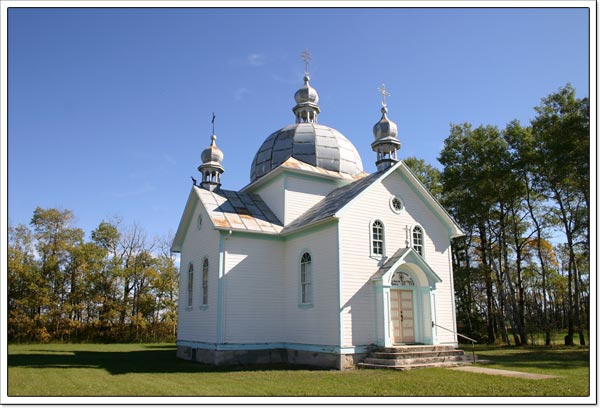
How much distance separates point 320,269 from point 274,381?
5.48 meters

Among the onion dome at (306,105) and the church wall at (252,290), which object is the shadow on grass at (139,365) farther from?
the onion dome at (306,105)

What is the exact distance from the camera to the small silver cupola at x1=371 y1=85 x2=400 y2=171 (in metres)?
21.3

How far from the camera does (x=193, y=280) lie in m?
22.0

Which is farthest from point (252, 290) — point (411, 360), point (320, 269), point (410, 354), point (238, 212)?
point (411, 360)

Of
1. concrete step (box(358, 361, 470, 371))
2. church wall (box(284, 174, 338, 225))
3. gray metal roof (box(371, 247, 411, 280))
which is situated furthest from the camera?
church wall (box(284, 174, 338, 225))

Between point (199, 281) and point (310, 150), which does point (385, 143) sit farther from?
point (199, 281)

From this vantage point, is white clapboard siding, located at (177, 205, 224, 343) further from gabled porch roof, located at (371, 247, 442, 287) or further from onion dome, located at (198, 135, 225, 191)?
gabled porch roof, located at (371, 247, 442, 287)

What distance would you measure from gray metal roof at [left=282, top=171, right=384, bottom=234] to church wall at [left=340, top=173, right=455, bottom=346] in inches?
16.2

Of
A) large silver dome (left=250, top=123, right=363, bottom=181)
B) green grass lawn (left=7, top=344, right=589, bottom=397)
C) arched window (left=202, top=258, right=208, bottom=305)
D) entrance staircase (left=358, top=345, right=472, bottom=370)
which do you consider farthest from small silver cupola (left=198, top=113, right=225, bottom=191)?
entrance staircase (left=358, top=345, right=472, bottom=370)

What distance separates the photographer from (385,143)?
21406mm

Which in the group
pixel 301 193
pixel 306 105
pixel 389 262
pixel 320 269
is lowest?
pixel 320 269

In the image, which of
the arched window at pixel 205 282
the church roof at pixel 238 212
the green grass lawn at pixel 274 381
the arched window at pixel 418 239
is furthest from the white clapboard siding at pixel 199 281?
the arched window at pixel 418 239

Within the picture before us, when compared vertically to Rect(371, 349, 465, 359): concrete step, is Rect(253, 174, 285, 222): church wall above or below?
above

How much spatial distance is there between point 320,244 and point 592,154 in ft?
30.4
